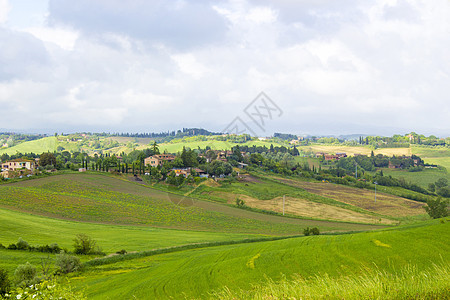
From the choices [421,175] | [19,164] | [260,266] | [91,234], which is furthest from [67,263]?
[421,175]

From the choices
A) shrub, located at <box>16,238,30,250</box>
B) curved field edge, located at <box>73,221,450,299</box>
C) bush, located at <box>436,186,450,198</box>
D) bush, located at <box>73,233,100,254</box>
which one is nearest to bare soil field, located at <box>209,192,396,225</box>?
curved field edge, located at <box>73,221,450,299</box>

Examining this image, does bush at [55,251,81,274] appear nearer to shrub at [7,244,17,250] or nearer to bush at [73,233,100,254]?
bush at [73,233,100,254]

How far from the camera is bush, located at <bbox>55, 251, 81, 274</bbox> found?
2480 cm

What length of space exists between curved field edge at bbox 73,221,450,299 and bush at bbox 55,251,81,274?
1091 millimetres

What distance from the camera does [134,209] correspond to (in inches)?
2226

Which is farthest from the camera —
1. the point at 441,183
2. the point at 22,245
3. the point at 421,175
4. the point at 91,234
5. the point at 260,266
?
the point at 421,175

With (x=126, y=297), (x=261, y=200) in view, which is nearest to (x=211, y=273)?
(x=126, y=297)

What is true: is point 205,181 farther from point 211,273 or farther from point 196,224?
point 211,273

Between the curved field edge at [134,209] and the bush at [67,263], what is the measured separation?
23485mm

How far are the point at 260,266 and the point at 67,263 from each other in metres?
16.2

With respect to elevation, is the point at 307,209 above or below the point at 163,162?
below

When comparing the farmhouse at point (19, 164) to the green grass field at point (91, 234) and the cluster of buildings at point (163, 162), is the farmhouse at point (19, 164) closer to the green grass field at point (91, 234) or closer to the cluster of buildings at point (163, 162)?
the cluster of buildings at point (163, 162)

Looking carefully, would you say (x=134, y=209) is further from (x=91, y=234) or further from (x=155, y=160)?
(x=155, y=160)

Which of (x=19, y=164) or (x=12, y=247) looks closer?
(x=12, y=247)
